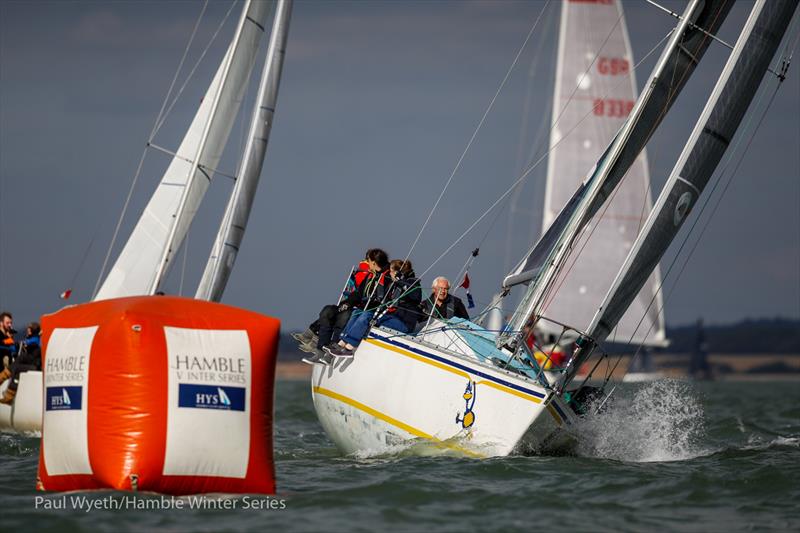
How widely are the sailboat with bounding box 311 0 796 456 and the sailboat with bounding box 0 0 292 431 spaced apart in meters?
4.41

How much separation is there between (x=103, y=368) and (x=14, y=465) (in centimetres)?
347

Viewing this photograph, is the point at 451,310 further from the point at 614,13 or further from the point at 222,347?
the point at 614,13

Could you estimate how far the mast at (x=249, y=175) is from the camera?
15.0 metres

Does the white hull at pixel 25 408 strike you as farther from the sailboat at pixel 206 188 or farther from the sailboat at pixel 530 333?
the sailboat at pixel 530 333

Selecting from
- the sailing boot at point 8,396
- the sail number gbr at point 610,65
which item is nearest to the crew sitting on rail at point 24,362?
the sailing boot at point 8,396

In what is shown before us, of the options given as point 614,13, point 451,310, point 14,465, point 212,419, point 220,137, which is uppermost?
point 614,13

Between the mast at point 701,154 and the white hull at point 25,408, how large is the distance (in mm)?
7039

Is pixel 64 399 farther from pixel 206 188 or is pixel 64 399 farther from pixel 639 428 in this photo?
pixel 206 188

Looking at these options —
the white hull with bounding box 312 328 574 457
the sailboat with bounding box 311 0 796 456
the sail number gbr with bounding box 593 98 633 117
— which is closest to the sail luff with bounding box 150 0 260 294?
the sailboat with bounding box 311 0 796 456

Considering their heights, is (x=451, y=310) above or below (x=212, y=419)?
above

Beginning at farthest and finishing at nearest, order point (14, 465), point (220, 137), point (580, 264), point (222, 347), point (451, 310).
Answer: point (580, 264)
point (220, 137)
point (451, 310)
point (14, 465)
point (222, 347)

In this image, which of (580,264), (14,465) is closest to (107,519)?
(14,465)

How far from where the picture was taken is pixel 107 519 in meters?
6.90

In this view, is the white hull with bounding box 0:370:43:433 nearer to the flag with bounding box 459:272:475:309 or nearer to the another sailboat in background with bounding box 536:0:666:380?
the flag with bounding box 459:272:475:309
